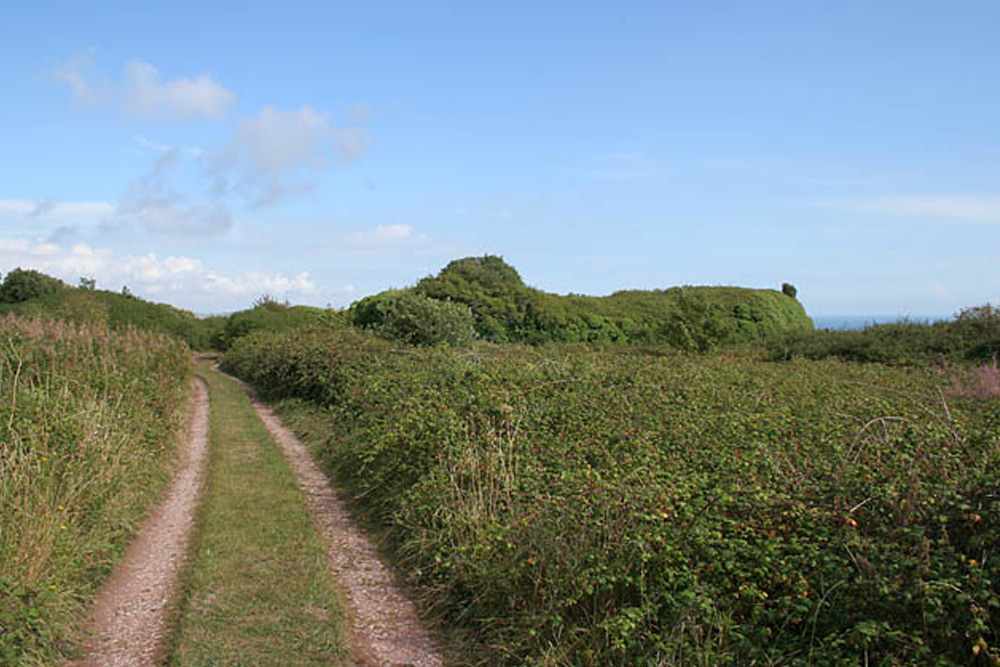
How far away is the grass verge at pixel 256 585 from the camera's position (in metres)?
4.71

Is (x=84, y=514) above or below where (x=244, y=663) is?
above

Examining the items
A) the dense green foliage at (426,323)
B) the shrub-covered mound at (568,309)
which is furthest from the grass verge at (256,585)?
the shrub-covered mound at (568,309)

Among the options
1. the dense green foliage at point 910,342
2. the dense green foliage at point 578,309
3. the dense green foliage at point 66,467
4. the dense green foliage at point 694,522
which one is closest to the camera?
the dense green foliage at point 694,522

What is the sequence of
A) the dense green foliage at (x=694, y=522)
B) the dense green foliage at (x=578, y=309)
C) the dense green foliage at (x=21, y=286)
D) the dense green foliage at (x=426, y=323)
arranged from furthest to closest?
the dense green foliage at (x=21, y=286) → the dense green foliage at (x=578, y=309) → the dense green foliage at (x=426, y=323) → the dense green foliage at (x=694, y=522)

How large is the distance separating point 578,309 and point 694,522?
16974 millimetres

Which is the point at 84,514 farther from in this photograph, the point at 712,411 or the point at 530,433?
the point at 712,411

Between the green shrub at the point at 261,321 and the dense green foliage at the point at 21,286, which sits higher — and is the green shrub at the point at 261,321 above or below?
below

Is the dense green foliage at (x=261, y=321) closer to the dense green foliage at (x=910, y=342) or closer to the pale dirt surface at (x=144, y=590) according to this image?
the dense green foliage at (x=910, y=342)

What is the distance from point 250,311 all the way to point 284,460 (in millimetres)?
24319

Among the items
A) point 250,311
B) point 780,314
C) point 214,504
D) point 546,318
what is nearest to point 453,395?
point 214,504

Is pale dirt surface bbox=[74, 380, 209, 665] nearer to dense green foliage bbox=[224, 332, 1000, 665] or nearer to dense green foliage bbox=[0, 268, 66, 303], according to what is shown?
dense green foliage bbox=[224, 332, 1000, 665]

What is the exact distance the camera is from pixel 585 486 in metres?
5.17

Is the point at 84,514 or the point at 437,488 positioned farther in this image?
the point at 437,488

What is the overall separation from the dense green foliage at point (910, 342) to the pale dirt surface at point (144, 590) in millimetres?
12898
